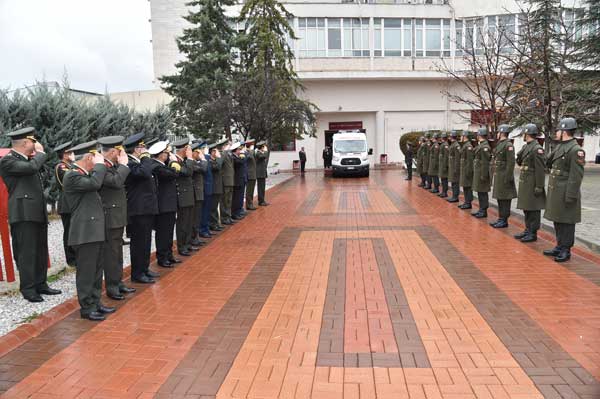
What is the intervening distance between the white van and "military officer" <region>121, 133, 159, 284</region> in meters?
19.3

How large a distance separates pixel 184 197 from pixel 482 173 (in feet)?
22.6

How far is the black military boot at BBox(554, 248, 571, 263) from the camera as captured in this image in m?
7.19

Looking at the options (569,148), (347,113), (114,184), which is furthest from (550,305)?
(347,113)

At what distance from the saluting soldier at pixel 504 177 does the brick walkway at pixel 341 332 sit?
1.81 meters

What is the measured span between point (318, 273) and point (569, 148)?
4103mm

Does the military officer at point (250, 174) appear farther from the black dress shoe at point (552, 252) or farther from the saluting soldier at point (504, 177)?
the black dress shoe at point (552, 252)

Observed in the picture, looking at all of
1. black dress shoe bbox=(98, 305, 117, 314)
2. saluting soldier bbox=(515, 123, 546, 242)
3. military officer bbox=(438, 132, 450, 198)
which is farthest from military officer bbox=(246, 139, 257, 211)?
black dress shoe bbox=(98, 305, 117, 314)

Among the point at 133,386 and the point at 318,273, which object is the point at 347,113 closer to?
the point at 318,273

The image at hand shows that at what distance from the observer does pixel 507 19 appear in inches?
1303

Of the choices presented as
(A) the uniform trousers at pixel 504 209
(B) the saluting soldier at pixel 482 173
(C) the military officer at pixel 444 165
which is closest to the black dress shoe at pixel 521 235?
(A) the uniform trousers at pixel 504 209

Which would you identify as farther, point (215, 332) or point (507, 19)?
point (507, 19)

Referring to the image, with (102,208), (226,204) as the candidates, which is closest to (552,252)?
(102,208)

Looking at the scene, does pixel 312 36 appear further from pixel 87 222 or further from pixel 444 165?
pixel 87 222

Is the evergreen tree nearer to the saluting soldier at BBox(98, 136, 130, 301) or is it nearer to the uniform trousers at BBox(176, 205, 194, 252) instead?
the uniform trousers at BBox(176, 205, 194, 252)
